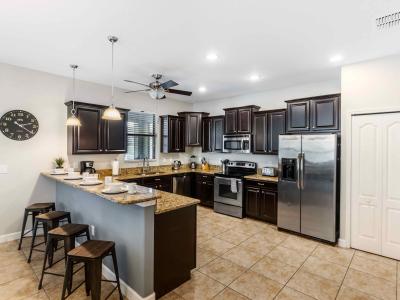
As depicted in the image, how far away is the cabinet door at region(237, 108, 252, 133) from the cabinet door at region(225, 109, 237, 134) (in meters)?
0.11

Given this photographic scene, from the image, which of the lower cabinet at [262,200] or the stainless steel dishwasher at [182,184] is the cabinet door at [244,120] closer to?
the lower cabinet at [262,200]

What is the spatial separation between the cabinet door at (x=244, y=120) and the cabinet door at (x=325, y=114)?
1464mm

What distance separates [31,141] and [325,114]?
511 centimetres

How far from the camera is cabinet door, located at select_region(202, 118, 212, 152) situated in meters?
6.14

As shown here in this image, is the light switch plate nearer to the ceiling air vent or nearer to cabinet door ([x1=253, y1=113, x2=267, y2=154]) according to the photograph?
cabinet door ([x1=253, y1=113, x2=267, y2=154])

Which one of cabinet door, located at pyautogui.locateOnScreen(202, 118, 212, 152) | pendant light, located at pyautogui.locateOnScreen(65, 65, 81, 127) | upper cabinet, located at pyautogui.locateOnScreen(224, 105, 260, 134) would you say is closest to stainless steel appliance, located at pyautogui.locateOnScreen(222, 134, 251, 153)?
upper cabinet, located at pyautogui.locateOnScreen(224, 105, 260, 134)

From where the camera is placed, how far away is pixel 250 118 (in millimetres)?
5223

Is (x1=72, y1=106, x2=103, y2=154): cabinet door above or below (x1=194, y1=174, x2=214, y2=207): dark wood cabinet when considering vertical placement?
above

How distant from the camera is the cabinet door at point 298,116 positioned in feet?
13.7

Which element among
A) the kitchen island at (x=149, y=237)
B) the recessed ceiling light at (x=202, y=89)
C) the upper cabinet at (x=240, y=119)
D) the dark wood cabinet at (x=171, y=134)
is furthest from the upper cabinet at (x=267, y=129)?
the kitchen island at (x=149, y=237)

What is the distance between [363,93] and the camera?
342 centimetres

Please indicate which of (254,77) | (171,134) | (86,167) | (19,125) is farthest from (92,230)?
(254,77)

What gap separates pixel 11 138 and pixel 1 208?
3.74ft

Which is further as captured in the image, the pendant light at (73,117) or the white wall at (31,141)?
the white wall at (31,141)
